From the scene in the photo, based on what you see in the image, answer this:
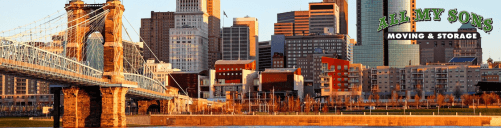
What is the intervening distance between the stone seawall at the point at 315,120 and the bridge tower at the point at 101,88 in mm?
36315

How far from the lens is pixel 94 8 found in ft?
390

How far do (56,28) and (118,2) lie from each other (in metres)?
11.2

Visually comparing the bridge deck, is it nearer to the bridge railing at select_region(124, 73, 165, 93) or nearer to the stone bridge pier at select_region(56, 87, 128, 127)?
the stone bridge pier at select_region(56, 87, 128, 127)

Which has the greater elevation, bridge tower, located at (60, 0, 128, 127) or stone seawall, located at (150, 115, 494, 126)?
bridge tower, located at (60, 0, 128, 127)

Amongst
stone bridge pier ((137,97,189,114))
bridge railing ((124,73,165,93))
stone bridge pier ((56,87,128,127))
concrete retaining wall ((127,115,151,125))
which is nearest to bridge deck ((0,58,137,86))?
stone bridge pier ((56,87,128,127))

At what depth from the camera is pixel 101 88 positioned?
113m

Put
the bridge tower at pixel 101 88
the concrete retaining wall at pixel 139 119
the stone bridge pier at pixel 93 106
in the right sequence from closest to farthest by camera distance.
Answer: the stone bridge pier at pixel 93 106
the bridge tower at pixel 101 88
the concrete retaining wall at pixel 139 119

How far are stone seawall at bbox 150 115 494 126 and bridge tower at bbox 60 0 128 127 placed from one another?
3631 centimetres

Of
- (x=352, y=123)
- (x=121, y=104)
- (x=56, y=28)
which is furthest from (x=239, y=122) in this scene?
(x=56, y=28)

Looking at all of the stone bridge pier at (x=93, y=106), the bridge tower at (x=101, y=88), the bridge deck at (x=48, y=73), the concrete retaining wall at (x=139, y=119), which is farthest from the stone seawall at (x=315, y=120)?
the bridge deck at (x=48, y=73)

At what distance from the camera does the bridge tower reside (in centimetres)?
11394

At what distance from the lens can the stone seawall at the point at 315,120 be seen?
14471 centimetres

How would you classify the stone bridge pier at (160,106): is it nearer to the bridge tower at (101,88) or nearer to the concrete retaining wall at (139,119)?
the concrete retaining wall at (139,119)

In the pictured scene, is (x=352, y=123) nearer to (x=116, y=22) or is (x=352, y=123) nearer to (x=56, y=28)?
(x=116, y=22)
